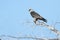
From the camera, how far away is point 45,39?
2428 mm

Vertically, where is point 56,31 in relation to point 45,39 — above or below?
above

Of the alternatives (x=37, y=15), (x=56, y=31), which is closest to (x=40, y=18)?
(x=37, y=15)

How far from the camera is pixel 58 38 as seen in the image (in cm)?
236

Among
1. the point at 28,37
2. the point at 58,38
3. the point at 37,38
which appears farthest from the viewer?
the point at 28,37

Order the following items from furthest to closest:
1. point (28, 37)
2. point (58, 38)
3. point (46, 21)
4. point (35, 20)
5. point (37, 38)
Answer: point (35, 20) → point (46, 21) → point (28, 37) → point (37, 38) → point (58, 38)

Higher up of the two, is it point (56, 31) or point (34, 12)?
point (34, 12)

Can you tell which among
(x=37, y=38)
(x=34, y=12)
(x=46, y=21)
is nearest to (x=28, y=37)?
(x=37, y=38)

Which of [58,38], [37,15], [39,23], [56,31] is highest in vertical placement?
[37,15]

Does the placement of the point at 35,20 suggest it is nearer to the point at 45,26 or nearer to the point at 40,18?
the point at 40,18

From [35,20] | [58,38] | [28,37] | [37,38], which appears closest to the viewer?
[58,38]

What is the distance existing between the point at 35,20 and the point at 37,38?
630 millimetres

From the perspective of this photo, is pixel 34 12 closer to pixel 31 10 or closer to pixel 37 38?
pixel 31 10

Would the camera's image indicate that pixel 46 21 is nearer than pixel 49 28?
No

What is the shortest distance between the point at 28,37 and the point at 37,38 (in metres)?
0.22
